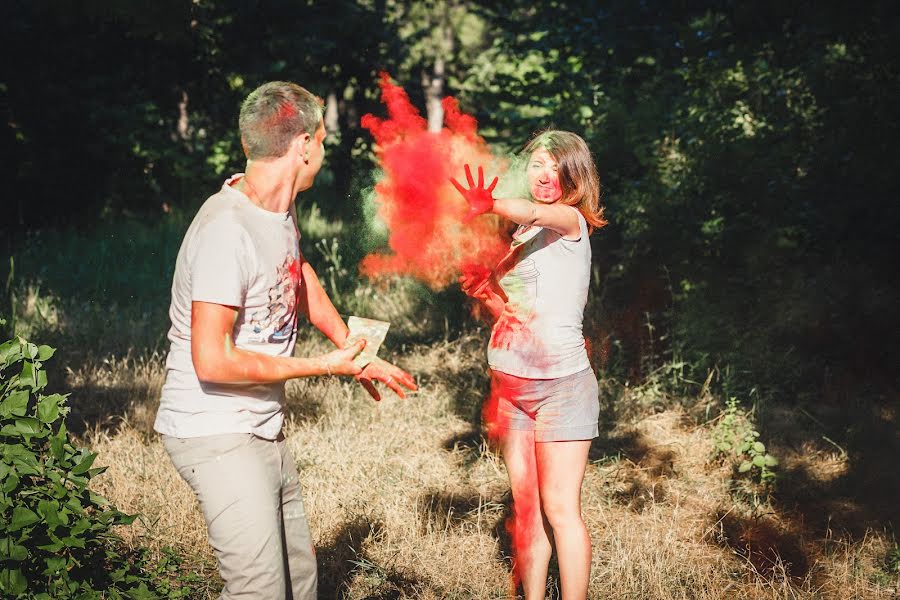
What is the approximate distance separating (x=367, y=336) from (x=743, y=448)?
2840 millimetres

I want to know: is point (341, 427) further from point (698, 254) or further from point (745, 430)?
point (698, 254)

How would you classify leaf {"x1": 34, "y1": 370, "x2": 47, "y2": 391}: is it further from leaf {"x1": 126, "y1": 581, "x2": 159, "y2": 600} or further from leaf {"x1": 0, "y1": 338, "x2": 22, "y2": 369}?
leaf {"x1": 126, "y1": 581, "x2": 159, "y2": 600}

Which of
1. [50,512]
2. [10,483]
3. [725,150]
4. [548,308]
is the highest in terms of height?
[725,150]

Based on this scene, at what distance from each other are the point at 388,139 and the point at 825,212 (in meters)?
4.13

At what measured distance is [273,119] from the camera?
2584mm

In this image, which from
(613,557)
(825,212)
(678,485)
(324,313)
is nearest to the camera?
(324,313)

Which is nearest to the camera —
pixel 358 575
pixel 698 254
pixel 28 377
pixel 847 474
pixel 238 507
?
pixel 238 507

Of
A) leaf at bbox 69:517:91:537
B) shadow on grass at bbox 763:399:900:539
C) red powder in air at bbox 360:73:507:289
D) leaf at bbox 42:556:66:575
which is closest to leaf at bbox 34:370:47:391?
leaf at bbox 69:517:91:537

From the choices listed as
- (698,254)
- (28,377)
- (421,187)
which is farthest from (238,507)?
(698,254)

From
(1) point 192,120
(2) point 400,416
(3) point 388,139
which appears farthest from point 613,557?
(1) point 192,120

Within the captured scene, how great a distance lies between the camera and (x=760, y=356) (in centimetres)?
645

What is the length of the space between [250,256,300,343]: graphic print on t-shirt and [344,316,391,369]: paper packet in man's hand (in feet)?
0.79

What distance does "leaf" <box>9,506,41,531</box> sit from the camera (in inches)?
108

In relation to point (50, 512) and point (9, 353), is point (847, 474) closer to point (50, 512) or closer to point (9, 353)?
point (50, 512)
